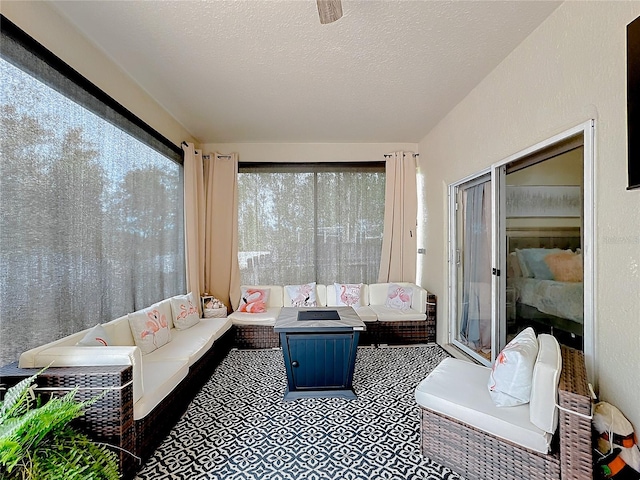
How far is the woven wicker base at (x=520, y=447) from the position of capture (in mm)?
1414

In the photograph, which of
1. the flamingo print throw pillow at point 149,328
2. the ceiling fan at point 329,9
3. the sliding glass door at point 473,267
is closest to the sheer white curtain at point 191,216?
the flamingo print throw pillow at point 149,328

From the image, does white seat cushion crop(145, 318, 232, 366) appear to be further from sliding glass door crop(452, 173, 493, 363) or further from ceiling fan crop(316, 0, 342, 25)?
sliding glass door crop(452, 173, 493, 363)

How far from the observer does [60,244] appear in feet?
6.75

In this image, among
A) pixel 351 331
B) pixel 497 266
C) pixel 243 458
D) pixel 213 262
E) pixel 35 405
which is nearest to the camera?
pixel 35 405

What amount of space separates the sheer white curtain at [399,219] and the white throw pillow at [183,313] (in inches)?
106

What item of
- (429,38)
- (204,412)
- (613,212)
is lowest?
(204,412)

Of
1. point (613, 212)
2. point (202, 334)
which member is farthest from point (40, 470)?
point (613, 212)

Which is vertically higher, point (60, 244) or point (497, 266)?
point (60, 244)

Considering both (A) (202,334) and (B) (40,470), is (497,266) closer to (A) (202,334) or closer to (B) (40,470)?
(A) (202,334)

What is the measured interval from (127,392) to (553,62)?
332 centimetres

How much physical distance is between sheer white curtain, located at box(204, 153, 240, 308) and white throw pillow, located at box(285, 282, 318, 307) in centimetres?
84

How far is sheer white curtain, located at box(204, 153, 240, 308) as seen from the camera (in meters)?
4.66

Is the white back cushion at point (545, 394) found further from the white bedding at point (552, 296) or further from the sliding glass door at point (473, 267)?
the sliding glass door at point (473, 267)

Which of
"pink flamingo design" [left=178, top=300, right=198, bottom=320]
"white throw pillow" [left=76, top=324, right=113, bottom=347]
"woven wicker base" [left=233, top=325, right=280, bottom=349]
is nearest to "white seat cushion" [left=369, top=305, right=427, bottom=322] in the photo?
"woven wicker base" [left=233, top=325, right=280, bottom=349]
